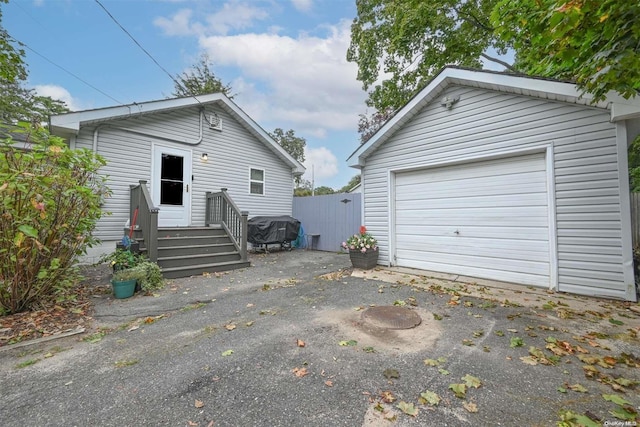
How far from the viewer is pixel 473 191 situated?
514 centimetres

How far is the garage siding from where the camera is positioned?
12.6ft

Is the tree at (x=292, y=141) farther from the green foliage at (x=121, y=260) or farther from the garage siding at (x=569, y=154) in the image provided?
the green foliage at (x=121, y=260)

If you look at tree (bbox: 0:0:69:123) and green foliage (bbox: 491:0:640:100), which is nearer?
→ green foliage (bbox: 491:0:640:100)

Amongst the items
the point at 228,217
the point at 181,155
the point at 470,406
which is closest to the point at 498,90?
the point at 470,406

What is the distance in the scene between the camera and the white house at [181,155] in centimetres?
679

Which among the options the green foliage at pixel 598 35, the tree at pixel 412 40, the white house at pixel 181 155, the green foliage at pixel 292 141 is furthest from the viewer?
the green foliage at pixel 292 141

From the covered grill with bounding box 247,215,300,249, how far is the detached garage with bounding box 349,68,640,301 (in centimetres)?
359

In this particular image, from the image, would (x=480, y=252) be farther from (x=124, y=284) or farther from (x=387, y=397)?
(x=124, y=284)

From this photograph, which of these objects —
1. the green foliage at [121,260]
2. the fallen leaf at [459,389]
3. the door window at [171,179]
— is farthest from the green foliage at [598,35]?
the door window at [171,179]

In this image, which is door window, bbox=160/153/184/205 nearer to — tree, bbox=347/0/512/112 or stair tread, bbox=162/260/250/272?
stair tread, bbox=162/260/250/272

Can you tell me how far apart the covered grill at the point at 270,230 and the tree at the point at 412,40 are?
21.2ft

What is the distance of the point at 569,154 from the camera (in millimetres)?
4117

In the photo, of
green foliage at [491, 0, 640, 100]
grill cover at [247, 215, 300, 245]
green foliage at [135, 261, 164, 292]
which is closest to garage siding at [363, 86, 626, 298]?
green foliage at [491, 0, 640, 100]

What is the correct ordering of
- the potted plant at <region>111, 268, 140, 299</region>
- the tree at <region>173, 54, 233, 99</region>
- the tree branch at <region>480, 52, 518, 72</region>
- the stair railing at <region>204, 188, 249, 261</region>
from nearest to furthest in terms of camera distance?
1. the potted plant at <region>111, 268, 140, 299</region>
2. the stair railing at <region>204, 188, 249, 261</region>
3. the tree branch at <region>480, 52, 518, 72</region>
4. the tree at <region>173, 54, 233, 99</region>
